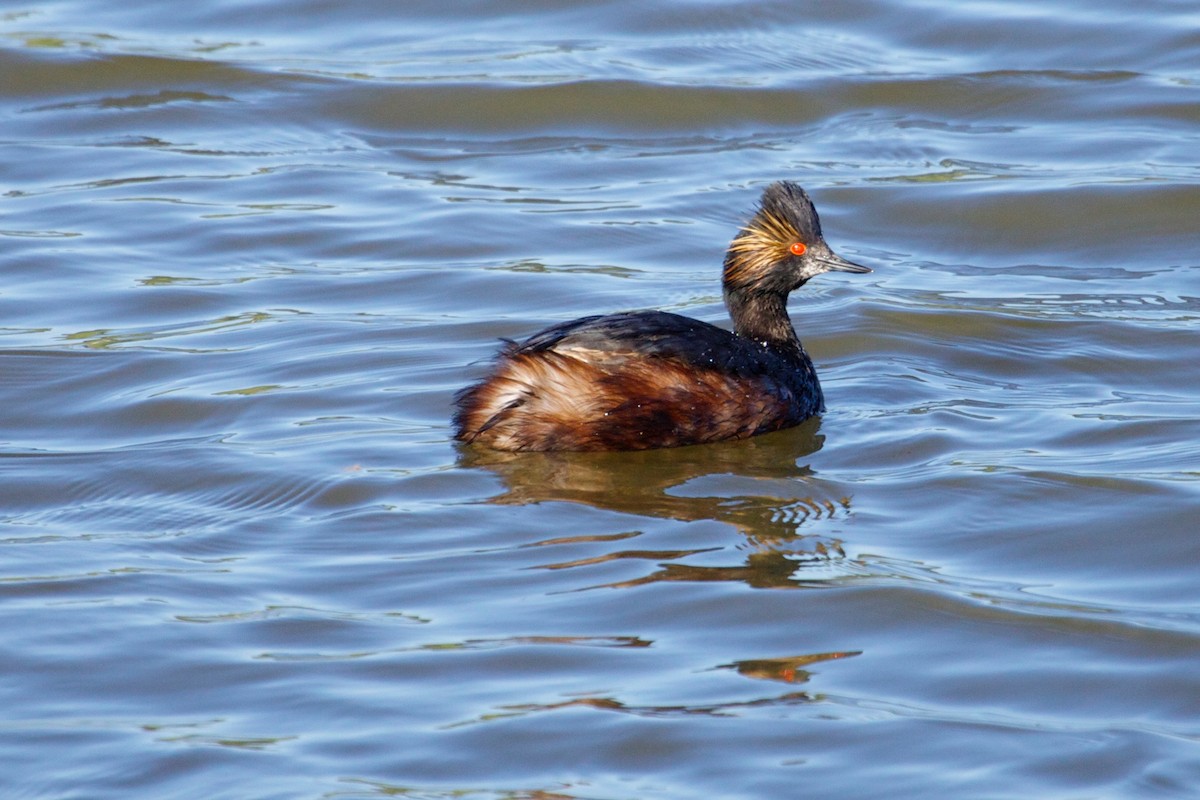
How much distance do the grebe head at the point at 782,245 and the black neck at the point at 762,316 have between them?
7 centimetres

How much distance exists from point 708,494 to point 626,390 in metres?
0.56

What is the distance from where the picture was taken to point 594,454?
23.1 feet

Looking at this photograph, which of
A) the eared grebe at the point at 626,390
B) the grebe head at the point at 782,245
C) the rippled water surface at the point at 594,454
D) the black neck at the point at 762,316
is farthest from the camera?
the black neck at the point at 762,316

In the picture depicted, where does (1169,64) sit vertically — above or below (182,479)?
above

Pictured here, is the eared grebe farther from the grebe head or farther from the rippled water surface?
the grebe head

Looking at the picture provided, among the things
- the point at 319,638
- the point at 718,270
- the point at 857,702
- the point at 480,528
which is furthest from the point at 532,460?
the point at 718,270

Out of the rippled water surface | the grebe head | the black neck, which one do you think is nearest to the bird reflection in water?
the rippled water surface

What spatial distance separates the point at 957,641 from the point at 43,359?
14.9 feet

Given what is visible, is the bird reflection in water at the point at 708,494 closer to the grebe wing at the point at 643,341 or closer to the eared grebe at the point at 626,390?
the eared grebe at the point at 626,390

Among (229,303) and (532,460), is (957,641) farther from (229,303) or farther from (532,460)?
(229,303)

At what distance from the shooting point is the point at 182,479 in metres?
6.74

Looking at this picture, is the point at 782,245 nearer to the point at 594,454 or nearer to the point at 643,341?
the point at 643,341

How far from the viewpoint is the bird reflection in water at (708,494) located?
591 cm

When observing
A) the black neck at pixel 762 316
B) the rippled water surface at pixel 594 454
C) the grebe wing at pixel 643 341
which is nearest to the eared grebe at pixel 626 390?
the grebe wing at pixel 643 341
